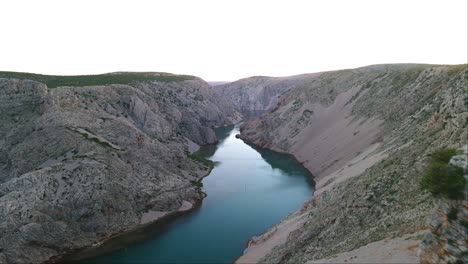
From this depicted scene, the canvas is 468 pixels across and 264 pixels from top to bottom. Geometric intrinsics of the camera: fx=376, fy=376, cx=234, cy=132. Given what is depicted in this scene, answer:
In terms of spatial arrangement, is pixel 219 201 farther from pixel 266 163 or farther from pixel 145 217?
pixel 266 163

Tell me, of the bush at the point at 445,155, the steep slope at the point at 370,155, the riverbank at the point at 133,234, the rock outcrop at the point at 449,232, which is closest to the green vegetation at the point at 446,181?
the rock outcrop at the point at 449,232

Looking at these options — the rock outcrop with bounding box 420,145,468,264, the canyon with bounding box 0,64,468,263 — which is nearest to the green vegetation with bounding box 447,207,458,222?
the rock outcrop with bounding box 420,145,468,264

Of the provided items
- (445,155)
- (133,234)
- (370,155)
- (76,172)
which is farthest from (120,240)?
(445,155)

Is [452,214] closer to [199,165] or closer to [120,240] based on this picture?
[120,240]

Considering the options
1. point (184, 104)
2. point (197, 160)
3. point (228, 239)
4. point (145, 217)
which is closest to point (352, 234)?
point (228, 239)

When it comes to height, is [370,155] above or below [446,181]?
below
